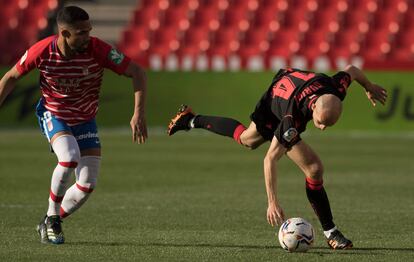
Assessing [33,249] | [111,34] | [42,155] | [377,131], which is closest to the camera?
[33,249]

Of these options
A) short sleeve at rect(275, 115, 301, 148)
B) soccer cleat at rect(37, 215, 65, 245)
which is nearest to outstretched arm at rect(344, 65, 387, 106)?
short sleeve at rect(275, 115, 301, 148)

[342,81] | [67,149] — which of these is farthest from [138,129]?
[342,81]

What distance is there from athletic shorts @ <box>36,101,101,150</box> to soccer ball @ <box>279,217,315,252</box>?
5.72 ft

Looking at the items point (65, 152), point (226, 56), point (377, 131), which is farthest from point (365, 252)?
point (226, 56)

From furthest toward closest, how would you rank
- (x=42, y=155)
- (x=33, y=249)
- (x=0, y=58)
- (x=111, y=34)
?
(x=111, y=34) → (x=0, y=58) → (x=42, y=155) → (x=33, y=249)

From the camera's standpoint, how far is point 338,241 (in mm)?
8250

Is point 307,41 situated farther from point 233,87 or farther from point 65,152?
point 65,152

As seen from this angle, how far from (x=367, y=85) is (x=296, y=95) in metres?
0.87

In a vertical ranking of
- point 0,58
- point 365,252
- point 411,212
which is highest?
point 365,252

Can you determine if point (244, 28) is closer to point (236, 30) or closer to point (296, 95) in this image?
point (236, 30)

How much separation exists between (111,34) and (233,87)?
6.42 metres

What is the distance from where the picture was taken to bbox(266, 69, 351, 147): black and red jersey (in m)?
7.86

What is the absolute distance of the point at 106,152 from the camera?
1794cm

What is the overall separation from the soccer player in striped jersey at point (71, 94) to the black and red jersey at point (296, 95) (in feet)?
3.66
